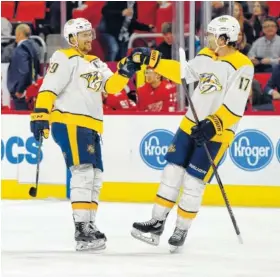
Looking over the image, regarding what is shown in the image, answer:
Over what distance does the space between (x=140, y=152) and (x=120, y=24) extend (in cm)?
189

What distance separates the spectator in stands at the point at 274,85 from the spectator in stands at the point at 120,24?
1499mm

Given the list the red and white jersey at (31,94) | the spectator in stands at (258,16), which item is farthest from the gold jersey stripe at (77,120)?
the spectator in stands at (258,16)

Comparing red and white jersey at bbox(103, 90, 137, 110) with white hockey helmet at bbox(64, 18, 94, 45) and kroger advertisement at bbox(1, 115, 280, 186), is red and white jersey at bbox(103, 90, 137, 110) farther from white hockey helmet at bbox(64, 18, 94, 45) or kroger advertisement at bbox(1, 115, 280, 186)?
white hockey helmet at bbox(64, 18, 94, 45)

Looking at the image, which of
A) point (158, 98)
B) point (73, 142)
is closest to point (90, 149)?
point (73, 142)

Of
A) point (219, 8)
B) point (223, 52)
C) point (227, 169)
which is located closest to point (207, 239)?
point (223, 52)

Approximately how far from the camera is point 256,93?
928cm

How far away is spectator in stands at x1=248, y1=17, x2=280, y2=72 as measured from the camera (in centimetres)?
955

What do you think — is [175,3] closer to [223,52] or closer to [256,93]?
[256,93]

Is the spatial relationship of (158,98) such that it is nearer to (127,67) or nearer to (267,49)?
(267,49)

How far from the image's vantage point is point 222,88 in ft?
20.3

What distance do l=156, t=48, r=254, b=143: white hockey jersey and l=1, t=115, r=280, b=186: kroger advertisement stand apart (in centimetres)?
243

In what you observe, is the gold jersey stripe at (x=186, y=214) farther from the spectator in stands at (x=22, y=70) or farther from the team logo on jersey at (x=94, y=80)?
the spectator in stands at (x=22, y=70)

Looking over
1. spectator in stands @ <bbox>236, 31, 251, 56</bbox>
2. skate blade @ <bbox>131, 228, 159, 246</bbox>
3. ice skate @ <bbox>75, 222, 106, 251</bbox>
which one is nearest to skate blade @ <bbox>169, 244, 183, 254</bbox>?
skate blade @ <bbox>131, 228, 159, 246</bbox>

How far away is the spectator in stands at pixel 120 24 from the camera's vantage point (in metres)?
10.3
